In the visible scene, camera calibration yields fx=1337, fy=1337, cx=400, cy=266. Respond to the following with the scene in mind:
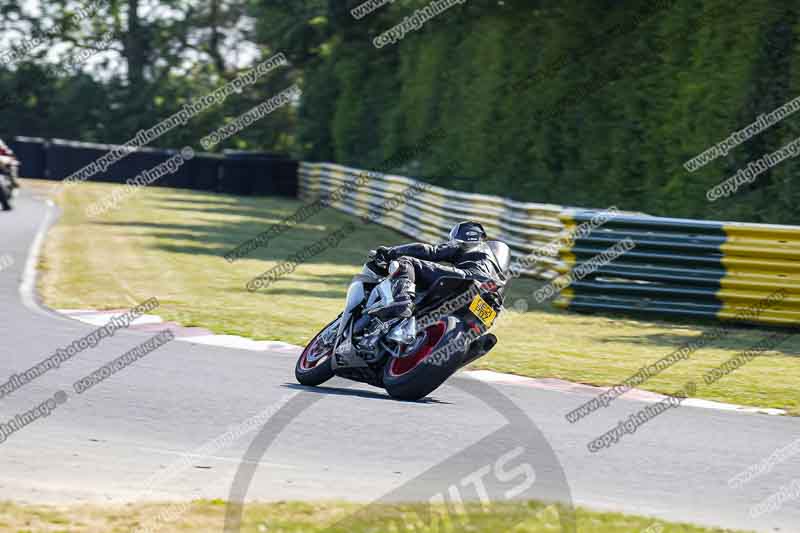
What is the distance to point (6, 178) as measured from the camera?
2947cm

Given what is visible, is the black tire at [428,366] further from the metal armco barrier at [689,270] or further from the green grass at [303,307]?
the metal armco barrier at [689,270]

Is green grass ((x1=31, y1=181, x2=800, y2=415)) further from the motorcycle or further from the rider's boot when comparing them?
the rider's boot

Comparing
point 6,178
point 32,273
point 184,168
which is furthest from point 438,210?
point 184,168

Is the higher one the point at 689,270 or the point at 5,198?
the point at 689,270

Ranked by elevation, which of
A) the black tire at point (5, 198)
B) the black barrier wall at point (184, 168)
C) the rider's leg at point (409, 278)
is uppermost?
the rider's leg at point (409, 278)

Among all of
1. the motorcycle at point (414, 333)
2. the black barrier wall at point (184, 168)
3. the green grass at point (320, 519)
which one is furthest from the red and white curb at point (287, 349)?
the black barrier wall at point (184, 168)

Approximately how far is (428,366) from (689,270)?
7183 mm

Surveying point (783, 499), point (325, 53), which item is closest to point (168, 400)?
point (783, 499)

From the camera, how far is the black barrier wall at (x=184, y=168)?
1866 inches

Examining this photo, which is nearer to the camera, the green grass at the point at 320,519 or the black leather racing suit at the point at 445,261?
the green grass at the point at 320,519

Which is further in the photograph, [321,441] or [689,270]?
[689,270]

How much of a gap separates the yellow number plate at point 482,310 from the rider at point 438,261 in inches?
6.6

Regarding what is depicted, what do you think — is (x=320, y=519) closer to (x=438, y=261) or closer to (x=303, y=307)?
(x=438, y=261)

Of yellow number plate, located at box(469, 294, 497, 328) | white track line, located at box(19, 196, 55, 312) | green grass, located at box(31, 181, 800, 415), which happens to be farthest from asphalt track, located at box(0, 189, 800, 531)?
white track line, located at box(19, 196, 55, 312)
